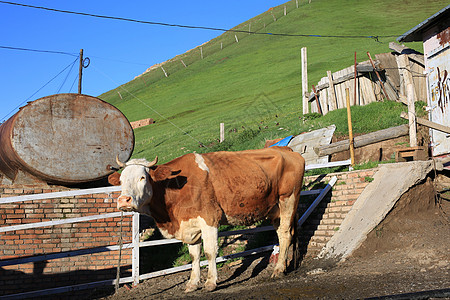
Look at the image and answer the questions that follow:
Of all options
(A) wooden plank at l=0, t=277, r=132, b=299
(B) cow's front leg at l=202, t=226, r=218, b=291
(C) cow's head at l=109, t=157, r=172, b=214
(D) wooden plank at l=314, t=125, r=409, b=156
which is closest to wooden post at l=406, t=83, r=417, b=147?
(D) wooden plank at l=314, t=125, r=409, b=156

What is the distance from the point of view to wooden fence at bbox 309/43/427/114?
14094 millimetres

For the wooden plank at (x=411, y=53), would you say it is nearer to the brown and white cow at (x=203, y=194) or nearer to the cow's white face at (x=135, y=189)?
the brown and white cow at (x=203, y=194)

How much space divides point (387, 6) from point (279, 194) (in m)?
62.0

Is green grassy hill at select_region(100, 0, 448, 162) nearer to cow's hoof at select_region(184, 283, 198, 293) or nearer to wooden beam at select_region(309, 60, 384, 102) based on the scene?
wooden beam at select_region(309, 60, 384, 102)

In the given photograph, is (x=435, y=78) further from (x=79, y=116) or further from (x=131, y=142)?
(x=79, y=116)

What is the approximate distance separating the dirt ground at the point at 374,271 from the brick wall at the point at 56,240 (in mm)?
1535

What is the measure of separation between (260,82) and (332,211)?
37.1 meters

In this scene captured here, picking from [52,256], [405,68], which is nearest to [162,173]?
[52,256]

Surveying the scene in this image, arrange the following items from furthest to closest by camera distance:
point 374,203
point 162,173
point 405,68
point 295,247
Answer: point 405,68
point 374,203
point 295,247
point 162,173

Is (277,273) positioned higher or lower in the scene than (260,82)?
lower

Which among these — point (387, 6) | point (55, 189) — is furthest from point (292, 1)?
point (55, 189)

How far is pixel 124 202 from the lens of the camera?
247 inches

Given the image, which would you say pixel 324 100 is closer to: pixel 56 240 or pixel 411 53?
pixel 411 53

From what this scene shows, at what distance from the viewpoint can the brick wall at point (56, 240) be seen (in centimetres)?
830
